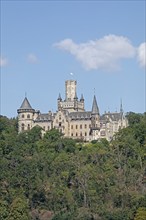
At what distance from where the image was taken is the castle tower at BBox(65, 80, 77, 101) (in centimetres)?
11269

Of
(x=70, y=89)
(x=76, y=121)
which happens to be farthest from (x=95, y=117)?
(x=70, y=89)

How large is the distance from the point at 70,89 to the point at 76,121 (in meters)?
10.4

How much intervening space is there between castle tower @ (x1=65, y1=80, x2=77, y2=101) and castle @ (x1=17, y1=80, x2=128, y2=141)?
13.8 feet

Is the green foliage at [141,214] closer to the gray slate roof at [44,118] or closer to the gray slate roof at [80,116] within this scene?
the gray slate roof at [80,116]

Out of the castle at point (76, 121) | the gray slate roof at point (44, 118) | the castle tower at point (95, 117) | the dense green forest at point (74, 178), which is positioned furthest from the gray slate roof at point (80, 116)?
the dense green forest at point (74, 178)

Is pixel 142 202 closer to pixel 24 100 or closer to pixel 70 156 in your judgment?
pixel 70 156

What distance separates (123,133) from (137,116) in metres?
11.4

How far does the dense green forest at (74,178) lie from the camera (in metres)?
72.3

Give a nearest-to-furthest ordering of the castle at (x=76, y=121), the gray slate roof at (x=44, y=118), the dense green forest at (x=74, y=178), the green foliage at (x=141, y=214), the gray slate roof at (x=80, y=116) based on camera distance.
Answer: the green foliage at (x=141, y=214) < the dense green forest at (x=74, y=178) < the castle at (x=76, y=121) < the gray slate roof at (x=80, y=116) < the gray slate roof at (x=44, y=118)

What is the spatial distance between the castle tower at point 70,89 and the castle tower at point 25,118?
7.85 meters

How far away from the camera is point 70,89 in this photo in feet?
372

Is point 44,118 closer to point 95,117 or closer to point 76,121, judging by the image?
point 76,121

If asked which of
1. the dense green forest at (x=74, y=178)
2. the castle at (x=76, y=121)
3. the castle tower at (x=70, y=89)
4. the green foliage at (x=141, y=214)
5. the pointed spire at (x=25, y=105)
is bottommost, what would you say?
the green foliage at (x=141, y=214)

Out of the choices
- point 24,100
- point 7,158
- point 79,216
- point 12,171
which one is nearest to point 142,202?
point 79,216
